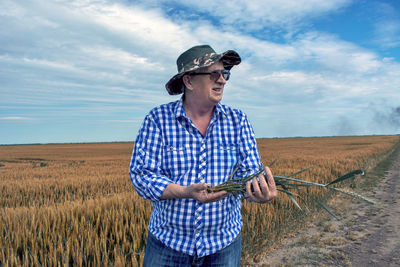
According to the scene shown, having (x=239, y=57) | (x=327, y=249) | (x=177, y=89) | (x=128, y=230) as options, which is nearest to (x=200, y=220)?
(x=177, y=89)

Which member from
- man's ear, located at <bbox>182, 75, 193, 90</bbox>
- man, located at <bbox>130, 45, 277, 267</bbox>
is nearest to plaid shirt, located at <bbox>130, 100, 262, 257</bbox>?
man, located at <bbox>130, 45, 277, 267</bbox>

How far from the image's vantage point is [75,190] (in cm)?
997

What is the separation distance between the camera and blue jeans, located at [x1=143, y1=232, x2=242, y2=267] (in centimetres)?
162

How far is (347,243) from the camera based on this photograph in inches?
197

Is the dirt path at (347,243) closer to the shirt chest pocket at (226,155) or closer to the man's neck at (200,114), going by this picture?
the shirt chest pocket at (226,155)

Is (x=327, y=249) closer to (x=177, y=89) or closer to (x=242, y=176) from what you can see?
(x=242, y=176)

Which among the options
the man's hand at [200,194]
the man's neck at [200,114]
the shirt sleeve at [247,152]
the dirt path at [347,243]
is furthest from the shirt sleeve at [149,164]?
the dirt path at [347,243]

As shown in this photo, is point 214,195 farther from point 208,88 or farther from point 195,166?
point 208,88

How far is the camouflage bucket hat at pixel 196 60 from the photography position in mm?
1742

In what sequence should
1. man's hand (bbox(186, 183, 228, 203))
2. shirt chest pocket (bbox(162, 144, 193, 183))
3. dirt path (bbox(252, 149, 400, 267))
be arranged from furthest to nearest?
dirt path (bbox(252, 149, 400, 267)) → shirt chest pocket (bbox(162, 144, 193, 183)) → man's hand (bbox(186, 183, 228, 203))

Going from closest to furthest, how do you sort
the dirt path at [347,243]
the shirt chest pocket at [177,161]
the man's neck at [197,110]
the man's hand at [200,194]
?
the man's hand at [200,194] < the shirt chest pocket at [177,161] < the man's neck at [197,110] < the dirt path at [347,243]

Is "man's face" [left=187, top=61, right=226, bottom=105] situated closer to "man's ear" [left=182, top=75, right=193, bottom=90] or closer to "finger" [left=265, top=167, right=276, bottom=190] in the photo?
"man's ear" [left=182, top=75, right=193, bottom=90]

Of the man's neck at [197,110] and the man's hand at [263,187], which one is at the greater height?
the man's neck at [197,110]

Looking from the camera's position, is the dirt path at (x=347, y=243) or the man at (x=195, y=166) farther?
the dirt path at (x=347, y=243)
